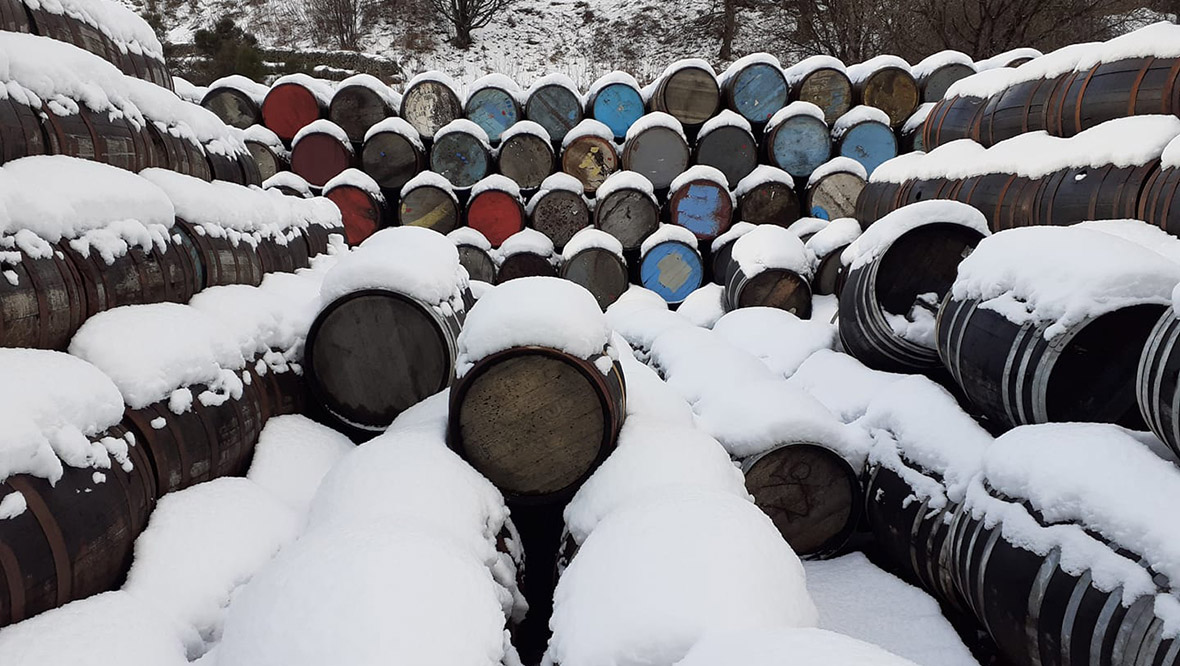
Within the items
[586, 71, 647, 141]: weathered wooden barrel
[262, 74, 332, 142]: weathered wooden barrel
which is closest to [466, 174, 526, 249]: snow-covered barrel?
[586, 71, 647, 141]: weathered wooden barrel

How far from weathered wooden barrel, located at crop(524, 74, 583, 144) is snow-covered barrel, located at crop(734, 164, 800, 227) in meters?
1.73

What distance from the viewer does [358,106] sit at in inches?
246

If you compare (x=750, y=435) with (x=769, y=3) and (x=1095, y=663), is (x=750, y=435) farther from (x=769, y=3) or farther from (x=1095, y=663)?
(x=769, y=3)

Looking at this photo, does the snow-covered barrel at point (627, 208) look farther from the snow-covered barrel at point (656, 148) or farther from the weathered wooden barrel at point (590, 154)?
the weathered wooden barrel at point (590, 154)

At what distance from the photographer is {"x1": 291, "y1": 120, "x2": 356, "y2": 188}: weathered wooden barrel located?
5977mm

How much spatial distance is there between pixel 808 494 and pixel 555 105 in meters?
4.87

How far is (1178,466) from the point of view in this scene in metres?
1.44

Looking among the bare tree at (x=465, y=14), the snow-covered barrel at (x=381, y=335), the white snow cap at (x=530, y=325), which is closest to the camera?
the white snow cap at (x=530, y=325)

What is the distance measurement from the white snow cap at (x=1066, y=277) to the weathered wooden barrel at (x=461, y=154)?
15.8 feet

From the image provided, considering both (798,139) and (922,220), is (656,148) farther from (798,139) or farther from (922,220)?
(922,220)

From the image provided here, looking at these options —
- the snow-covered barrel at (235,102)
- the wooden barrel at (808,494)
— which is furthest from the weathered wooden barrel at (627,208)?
→ the wooden barrel at (808,494)

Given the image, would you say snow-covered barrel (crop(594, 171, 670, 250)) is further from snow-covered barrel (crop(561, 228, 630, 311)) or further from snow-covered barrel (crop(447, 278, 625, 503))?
snow-covered barrel (crop(447, 278, 625, 503))

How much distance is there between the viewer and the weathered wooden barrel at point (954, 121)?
3.81 meters

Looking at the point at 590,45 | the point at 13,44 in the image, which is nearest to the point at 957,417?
the point at 13,44
